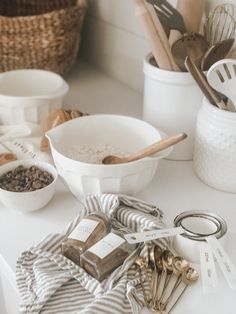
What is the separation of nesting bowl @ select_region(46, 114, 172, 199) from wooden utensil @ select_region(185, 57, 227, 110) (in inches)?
3.8

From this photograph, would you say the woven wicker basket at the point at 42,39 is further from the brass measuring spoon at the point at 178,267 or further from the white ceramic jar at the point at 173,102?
the brass measuring spoon at the point at 178,267

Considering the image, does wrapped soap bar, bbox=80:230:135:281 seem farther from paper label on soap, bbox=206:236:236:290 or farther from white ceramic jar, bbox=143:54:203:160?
white ceramic jar, bbox=143:54:203:160

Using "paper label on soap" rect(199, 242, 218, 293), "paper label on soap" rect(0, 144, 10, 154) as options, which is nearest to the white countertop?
"paper label on soap" rect(199, 242, 218, 293)

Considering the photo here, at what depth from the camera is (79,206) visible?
0.81m

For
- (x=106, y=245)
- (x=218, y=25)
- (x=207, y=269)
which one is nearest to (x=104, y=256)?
(x=106, y=245)

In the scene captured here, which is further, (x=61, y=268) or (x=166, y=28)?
(x=166, y=28)

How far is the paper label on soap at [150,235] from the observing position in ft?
2.23

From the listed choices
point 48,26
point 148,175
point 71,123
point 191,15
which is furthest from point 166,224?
point 48,26

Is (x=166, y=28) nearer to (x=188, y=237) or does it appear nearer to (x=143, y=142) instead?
(x=143, y=142)

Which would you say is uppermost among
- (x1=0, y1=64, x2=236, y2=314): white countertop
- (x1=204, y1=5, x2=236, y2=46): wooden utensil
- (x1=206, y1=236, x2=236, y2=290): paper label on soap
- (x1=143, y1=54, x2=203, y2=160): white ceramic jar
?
(x1=204, y1=5, x2=236, y2=46): wooden utensil

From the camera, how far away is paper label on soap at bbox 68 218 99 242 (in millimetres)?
686

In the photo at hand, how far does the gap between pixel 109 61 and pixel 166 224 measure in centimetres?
64

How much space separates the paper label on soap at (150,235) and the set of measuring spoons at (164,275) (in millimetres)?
15

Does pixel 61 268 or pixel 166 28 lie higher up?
pixel 166 28
